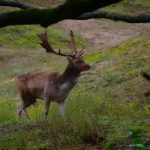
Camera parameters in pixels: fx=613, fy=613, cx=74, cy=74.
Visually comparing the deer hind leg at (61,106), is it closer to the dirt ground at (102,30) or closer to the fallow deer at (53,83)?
the fallow deer at (53,83)

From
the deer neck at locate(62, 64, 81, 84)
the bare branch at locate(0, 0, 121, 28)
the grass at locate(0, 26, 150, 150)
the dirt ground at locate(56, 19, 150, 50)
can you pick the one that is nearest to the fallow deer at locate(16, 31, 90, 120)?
the deer neck at locate(62, 64, 81, 84)

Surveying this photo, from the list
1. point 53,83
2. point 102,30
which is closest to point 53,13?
point 53,83

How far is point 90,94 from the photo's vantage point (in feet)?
50.3

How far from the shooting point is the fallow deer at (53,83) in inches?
517

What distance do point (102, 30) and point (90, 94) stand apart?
17.6m

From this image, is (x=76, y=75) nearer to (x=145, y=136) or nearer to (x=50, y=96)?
(x=50, y=96)

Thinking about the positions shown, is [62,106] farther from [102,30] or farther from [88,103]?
[102,30]

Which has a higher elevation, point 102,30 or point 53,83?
point 53,83

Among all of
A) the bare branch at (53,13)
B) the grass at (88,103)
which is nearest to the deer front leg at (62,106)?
the grass at (88,103)

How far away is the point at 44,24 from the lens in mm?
7715

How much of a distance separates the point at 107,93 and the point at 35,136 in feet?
21.5

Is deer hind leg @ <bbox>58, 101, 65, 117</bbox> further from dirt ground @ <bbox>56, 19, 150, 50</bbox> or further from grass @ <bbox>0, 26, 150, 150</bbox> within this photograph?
dirt ground @ <bbox>56, 19, 150, 50</bbox>

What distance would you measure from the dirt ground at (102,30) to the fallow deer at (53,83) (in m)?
15.1

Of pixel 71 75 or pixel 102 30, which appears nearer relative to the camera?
pixel 71 75
